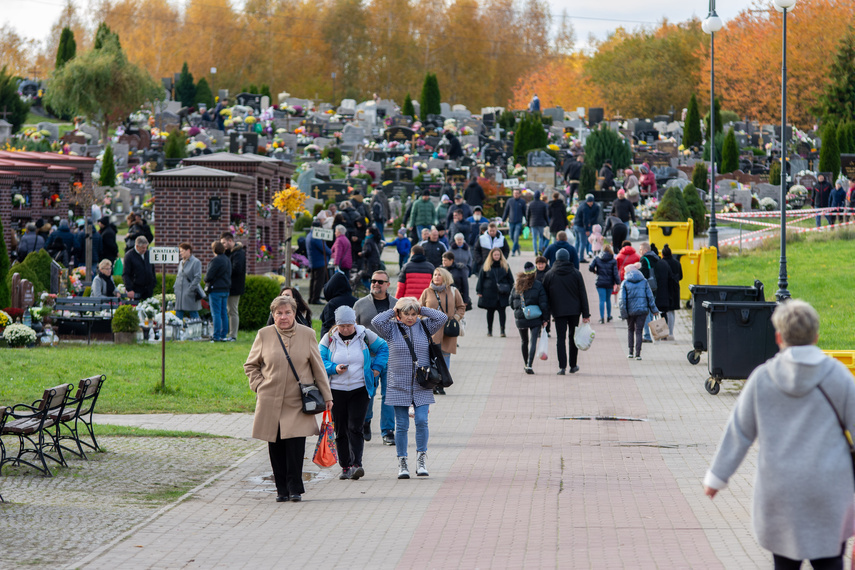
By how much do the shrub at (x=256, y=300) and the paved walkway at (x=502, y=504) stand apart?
21.3 ft

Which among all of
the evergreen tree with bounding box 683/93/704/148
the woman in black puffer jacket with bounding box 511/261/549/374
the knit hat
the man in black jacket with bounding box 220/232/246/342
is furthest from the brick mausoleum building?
the evergreen tree with bounding box 683/93/704/148

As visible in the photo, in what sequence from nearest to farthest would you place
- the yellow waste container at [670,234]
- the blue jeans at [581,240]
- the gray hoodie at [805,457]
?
1. the gray hoodie at [805,457]
2. the yellow waste container at [670,234]
3. the blue jeans at [581,240]

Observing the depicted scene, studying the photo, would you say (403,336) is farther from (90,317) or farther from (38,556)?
(90,317)

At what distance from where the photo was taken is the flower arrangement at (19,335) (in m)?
16.8

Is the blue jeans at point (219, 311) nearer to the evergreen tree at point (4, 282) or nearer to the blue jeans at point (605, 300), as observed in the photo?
the evergreen tree at point (4, 282)

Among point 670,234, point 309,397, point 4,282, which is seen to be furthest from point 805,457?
point 670,234

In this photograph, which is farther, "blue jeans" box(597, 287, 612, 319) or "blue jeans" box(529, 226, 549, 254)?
"blue jeans" box(529, 226, 549, 254)

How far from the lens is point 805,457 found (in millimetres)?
4727

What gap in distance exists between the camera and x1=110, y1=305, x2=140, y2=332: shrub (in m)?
17.3

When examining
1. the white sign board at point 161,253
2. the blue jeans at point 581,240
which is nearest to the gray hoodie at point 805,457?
the white sign board at point 161,253

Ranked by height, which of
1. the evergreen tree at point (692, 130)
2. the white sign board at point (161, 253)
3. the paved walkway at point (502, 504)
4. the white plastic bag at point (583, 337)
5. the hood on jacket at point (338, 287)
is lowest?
the paved walkway at point (502, 504)

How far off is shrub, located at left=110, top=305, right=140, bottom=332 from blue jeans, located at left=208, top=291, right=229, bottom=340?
1159 millimetres

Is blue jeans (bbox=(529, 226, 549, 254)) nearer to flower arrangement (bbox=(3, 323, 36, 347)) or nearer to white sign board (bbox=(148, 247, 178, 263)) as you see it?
flower arrangement (bbox=(3, 323, 36, 347))

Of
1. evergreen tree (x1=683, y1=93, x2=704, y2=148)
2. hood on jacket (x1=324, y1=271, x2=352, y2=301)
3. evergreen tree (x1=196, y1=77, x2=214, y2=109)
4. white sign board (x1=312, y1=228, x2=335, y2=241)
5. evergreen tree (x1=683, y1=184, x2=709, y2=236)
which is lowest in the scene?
hood on jacket (x1=324, y1=271, x2=352, y2=301)
